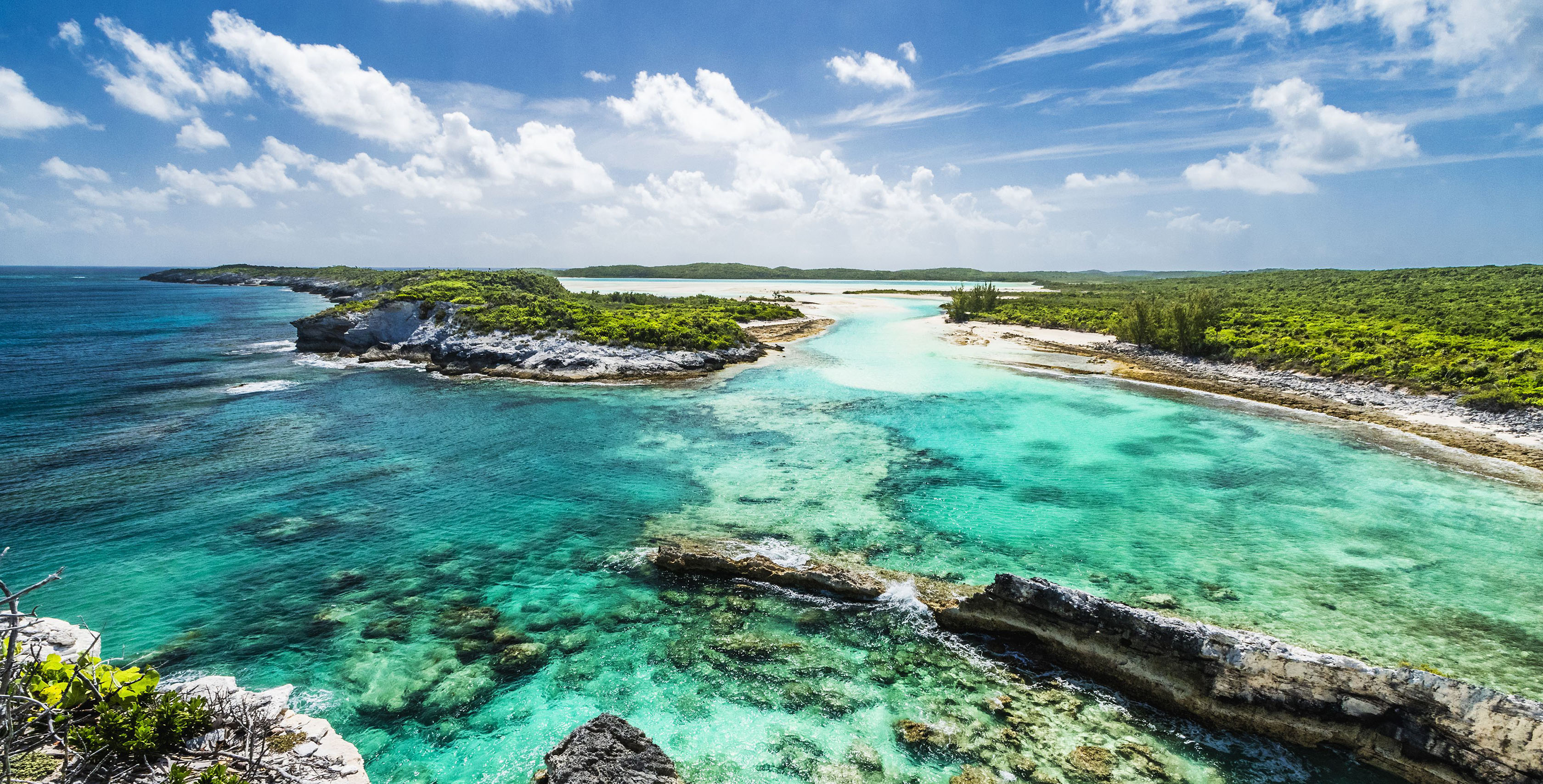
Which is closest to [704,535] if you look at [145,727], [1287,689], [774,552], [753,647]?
[774,552]

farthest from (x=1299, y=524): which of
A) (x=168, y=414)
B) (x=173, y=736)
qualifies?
(x=168, y=414)

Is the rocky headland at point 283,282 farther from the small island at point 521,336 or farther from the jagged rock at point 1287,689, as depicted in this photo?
the jagged rock at point 1287,689

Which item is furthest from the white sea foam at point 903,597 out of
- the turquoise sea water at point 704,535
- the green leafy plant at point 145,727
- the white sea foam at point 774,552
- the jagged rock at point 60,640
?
the jagged rock at point 60,640

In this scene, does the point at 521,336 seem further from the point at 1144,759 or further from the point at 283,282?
the point at 283,282

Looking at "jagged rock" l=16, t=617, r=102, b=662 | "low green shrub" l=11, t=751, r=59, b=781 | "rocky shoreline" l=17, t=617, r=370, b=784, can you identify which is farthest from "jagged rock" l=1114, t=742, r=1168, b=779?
"jagged rock" l=16, t=617, r=102, b=662

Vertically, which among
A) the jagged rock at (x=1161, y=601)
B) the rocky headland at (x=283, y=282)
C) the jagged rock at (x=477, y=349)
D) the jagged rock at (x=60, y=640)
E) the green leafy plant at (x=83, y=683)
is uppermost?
the rocky headland at (x=283, y=282)
